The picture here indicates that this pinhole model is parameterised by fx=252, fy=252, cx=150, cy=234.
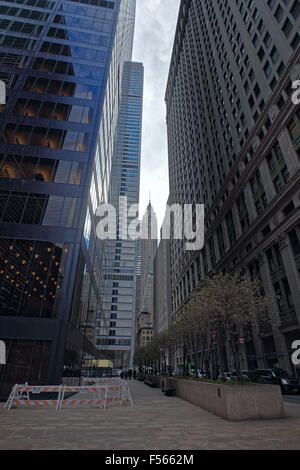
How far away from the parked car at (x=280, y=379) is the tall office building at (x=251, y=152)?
7.27 m

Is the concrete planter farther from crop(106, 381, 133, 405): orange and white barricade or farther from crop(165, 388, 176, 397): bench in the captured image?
crop(165, 388, 176, 397): bench

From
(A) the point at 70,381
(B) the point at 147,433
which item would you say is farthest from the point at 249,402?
(A) the point at 70,381

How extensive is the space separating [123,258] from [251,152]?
58.7 meters

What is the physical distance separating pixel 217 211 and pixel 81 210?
3482cm

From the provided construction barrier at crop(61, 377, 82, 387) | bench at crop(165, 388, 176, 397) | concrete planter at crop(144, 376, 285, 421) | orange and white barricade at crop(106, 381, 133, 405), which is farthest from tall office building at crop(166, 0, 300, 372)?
construction barrier at crop(61, 377, 82, 387)

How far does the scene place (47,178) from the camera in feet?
78.9

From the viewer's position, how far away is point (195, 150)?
2699 inches

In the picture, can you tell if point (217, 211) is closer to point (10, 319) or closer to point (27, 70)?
point (27, 70)

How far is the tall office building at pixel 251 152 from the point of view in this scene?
3000 centimetres

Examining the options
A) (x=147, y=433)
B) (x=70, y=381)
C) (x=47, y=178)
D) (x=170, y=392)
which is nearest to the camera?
(x=147, y=433)

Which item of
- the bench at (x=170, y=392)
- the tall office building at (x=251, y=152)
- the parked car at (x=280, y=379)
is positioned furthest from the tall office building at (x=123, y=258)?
the parked car at (x=280, y=379)

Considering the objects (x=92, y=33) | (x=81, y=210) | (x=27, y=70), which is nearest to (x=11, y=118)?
(x=27, y=70)

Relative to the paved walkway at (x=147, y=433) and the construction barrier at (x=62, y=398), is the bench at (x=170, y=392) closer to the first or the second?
the construction barrier at (x=62, y=398)

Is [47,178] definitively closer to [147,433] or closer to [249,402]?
[147,433]
